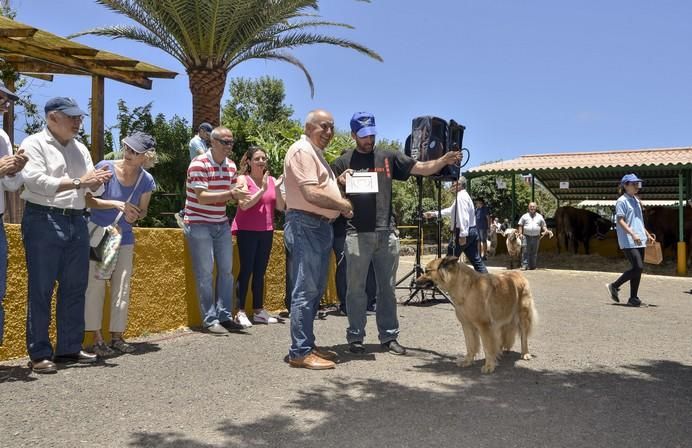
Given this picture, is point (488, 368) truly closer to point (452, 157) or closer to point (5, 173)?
point (452, 157)

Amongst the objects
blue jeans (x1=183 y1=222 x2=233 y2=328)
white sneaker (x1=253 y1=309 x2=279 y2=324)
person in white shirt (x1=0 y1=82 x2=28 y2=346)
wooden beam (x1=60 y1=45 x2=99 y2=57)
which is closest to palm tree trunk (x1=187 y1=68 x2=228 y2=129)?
wooden beam (x1=60 y1=45 x2=99 y2=57)

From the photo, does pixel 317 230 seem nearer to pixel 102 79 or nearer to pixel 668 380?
pixel 668 380

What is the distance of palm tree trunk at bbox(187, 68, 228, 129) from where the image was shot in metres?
13.6

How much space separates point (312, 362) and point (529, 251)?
12.7 m

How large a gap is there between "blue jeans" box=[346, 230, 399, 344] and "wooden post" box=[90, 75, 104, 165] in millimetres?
7515

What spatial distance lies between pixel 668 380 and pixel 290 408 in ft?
9.20

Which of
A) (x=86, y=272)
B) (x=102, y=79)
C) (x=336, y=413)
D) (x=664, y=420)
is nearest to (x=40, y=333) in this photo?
(x=86, y=272)

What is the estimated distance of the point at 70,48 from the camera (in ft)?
30.6

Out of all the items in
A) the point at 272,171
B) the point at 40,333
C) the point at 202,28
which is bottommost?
the point at 40,333

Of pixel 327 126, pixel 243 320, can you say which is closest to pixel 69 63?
pixel 243 320

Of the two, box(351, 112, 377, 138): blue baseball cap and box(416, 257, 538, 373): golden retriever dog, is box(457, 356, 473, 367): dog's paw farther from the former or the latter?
box(351, 112, 377, 138): blue baseball cap

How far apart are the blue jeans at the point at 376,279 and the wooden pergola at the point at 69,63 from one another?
5.20m

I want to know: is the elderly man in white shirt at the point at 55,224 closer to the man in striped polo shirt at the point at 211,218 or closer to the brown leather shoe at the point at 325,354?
the man in striped polo shirt at the point at 211,218

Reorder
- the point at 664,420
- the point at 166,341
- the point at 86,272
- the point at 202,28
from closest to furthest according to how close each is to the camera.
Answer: the point at 664,420 < the point at 86,272 < the point at 166,341 < the point at 202,28
